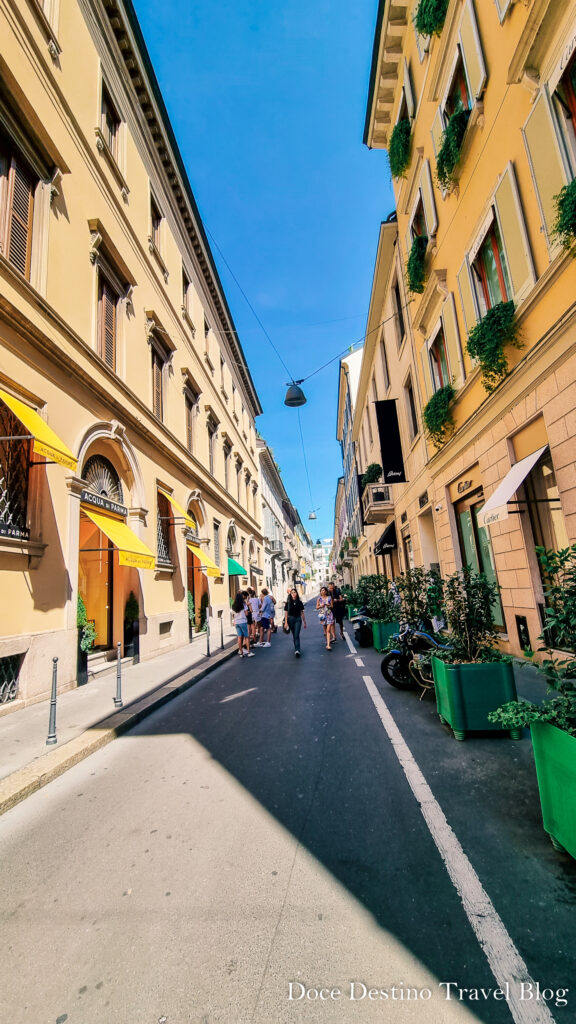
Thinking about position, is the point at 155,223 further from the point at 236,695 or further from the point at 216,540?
the point at 236,695

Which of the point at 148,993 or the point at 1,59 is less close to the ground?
the point at 1,59

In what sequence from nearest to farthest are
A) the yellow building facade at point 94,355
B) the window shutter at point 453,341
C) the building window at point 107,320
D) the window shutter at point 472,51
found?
the yellow building facade at point 94,355 → the window shutter at point 472,51 → the window shutter at point 453,341 → the building window at point 107,320

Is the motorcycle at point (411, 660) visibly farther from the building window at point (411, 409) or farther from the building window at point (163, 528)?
the building window at point (411, 409)

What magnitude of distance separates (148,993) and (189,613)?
543 inches

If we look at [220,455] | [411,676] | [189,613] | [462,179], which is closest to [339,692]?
[411,676]

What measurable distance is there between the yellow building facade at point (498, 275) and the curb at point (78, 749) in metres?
6.32

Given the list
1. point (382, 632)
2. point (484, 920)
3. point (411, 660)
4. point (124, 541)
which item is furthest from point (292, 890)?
point (382, 632)

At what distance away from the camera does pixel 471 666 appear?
4625mm

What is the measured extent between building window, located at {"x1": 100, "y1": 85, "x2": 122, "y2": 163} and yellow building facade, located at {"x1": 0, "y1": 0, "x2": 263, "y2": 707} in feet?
0.18

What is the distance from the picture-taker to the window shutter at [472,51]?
810 centimetres

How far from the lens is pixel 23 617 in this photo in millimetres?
6957

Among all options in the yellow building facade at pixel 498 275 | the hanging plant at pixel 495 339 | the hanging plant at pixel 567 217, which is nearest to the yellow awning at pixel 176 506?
the yellow building facade at pixel 498 275

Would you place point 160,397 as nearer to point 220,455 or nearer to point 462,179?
point 220,455

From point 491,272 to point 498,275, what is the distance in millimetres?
368
